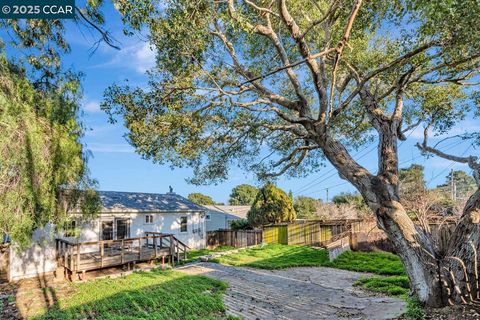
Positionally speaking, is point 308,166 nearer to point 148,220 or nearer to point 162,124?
point 162,124

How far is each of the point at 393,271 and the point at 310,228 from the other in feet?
25.3

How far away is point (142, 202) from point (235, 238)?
6378 millimetres

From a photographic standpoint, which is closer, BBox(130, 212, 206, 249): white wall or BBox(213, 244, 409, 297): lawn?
BBox(213, 244, 409, 297): lawn

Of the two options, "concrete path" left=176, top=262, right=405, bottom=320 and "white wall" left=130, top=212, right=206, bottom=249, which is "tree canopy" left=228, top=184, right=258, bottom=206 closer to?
"white wall" left=130, top=212, right=206, bottom=249

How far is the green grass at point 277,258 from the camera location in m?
12.5

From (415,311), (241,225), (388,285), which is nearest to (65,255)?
(388,285)

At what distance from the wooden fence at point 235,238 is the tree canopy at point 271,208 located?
149 centimetres

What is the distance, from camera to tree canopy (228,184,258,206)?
48.8 m

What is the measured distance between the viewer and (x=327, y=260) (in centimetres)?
1302

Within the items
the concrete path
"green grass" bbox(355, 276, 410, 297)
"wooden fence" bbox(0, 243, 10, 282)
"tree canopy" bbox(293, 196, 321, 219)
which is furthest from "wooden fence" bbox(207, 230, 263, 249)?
"tree canopy" bbox(293, 196, 321, 219)

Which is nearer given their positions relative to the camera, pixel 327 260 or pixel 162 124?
pixel 162 124

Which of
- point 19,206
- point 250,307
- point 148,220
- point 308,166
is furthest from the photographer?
point 148,220

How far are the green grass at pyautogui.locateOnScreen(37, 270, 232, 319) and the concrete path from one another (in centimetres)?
58

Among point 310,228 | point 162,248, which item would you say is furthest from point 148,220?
point 310,228
